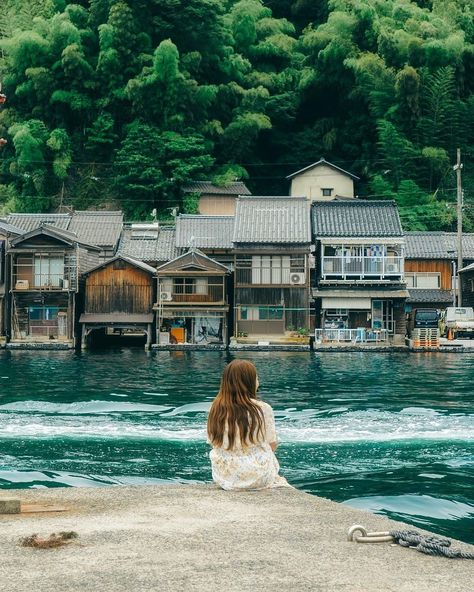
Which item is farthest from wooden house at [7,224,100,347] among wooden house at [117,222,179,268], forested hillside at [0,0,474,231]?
forested hillside at [0,0,474,231]

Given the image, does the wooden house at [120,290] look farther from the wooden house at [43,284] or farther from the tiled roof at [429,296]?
the tiled roof at [429,296]

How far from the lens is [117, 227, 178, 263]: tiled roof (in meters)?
49.0

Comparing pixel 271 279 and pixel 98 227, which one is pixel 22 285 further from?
pixel 271 279

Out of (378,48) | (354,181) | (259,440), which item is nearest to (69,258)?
(354,181)

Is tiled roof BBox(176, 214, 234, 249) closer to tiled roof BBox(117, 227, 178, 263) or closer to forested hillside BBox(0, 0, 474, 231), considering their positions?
tiled roof BBox(117, 227, 178, 263)

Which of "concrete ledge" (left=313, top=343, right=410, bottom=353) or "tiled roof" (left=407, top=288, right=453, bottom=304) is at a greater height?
"tiled roof" (left=407, top=288, right=453, bottom=304)

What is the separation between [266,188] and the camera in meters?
64.2

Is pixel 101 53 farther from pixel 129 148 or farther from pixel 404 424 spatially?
pixel 404 424

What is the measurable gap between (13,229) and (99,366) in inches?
677

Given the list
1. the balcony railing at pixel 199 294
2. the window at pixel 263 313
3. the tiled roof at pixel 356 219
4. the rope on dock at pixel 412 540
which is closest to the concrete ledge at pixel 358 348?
the window at pixel 263 313

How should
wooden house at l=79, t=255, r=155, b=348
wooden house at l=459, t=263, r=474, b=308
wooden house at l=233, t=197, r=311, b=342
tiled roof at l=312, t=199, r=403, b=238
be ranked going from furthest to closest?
wooden house at l=459, t=263, r=474, b=308, tiled roof at l=312, t=199, r=403, b=238, wooden house at l=79, t=255, r=155, b=348, wooden house at l=233, t=197, r=311, b=342

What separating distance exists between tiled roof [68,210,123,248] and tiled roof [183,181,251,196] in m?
6.02

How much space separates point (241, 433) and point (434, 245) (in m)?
45.9

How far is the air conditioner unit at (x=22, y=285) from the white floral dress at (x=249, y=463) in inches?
1496
